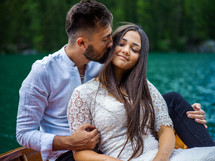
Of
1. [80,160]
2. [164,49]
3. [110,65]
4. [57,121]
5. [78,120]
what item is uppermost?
[110,65]

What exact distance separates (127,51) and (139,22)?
4579 cm

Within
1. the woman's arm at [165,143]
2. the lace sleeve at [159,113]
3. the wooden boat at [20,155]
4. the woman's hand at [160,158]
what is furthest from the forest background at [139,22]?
the woman's hand at [160,158]

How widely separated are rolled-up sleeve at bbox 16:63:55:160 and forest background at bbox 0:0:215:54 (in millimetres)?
33813

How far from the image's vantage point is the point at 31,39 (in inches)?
1623

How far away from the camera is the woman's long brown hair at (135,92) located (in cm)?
205

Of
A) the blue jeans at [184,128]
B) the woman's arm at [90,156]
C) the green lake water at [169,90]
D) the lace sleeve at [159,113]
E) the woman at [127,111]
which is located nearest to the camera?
the woman's arm at [90,156]

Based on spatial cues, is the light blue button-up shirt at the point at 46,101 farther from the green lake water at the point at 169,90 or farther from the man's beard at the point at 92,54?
the green lake water at the point at 169,90

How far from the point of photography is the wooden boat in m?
2.76

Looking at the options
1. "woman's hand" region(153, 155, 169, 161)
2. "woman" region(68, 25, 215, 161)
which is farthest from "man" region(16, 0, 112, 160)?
"woman's hand" region(153, 155, 169, 161)

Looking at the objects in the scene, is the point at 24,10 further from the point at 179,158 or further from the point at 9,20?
the point at 179,158

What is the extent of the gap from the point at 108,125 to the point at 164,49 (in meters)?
44.9

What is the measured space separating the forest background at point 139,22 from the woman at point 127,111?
33778mm

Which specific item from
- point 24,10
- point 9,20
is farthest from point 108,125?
point 24,10

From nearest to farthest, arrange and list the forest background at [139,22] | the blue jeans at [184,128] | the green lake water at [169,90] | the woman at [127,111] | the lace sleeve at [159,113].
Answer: the woman at [127,111]
the lace sleeve at [159,113]
the blue jeans at [184,128]
the green lake water at [169,90]
the forest background at [139,22]
